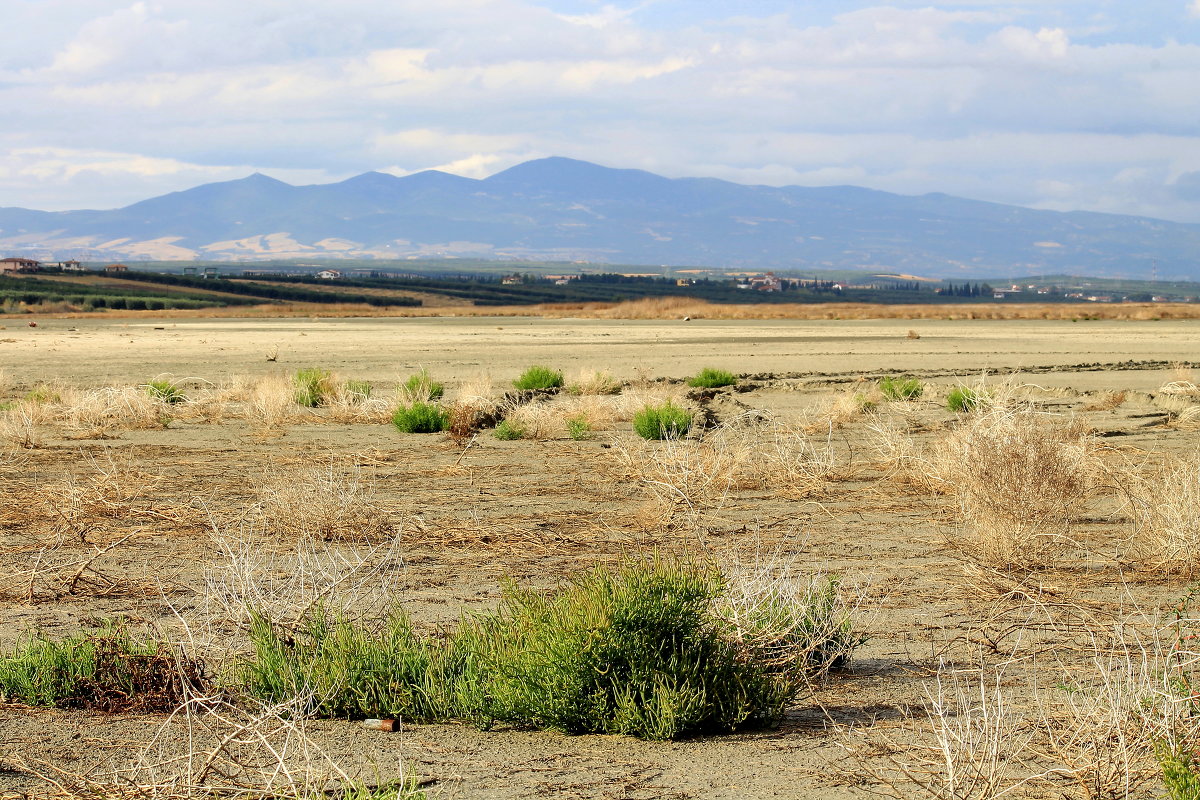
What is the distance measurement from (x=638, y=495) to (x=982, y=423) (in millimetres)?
3520

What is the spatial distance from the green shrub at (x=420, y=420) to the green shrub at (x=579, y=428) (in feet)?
6.06

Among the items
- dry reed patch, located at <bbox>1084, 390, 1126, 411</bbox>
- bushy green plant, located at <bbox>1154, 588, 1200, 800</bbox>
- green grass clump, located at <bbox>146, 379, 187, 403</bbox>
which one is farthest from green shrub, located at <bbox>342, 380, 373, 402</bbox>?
bushy green plant, located at <bbox>1154, 588, 1200, 800</bbox>

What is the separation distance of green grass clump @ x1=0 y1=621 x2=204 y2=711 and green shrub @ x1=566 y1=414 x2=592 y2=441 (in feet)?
33.9

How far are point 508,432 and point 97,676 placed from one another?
10499 millimetres

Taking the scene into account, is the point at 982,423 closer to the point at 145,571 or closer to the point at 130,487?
the point at 145,571

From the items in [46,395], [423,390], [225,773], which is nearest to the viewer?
[225,773]

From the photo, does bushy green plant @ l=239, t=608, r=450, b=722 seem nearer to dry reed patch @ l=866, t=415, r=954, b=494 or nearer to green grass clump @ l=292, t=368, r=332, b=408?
dry reed patch @ l=866, t=415, r=954, b=494

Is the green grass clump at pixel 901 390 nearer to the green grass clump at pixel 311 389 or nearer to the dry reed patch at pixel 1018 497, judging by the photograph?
the green grass clump at pixel 311 389

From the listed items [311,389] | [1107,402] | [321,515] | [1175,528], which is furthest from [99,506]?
[1107,402]

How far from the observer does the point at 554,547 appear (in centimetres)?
968

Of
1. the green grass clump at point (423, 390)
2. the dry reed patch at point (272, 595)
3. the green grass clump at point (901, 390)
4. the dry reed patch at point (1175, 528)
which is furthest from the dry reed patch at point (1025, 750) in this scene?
the green grass clump at point (423, 390)

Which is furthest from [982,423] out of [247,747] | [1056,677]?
[247,747]

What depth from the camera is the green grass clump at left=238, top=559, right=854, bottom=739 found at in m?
5.27

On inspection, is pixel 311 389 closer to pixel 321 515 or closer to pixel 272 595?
pixel 321 515
